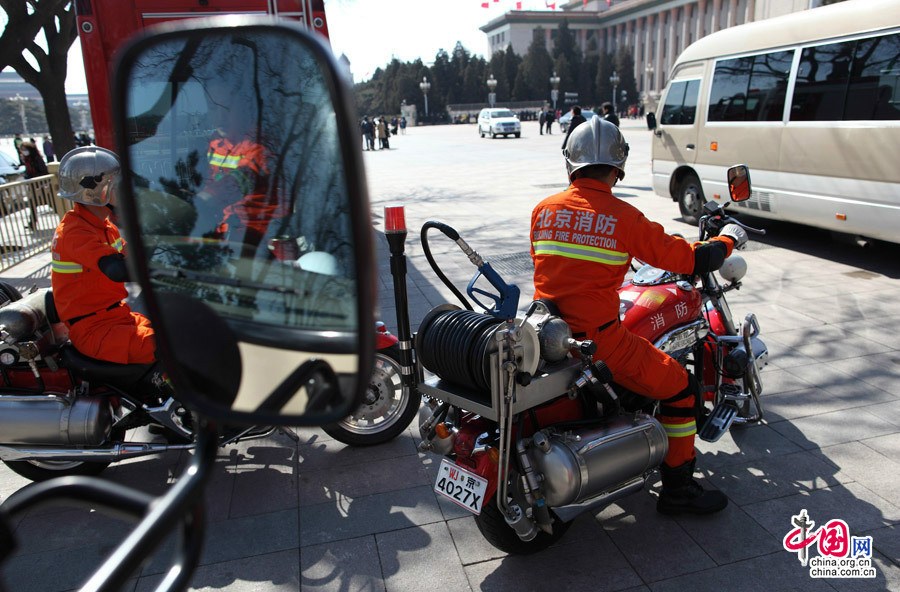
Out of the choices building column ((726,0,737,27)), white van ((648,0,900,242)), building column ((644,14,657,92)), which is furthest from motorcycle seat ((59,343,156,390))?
building column ((644,14,657,92))

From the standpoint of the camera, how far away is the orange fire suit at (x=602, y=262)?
303cm

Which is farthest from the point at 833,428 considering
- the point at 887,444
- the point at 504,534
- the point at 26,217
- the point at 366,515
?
the point at 26,217

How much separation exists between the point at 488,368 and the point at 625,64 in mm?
98689

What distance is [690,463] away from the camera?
3.38 meters

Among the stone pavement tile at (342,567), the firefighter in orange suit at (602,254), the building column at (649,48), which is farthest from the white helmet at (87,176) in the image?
the building column at (649,48)

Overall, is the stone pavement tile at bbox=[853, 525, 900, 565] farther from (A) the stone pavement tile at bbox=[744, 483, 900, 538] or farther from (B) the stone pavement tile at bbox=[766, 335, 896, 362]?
(B) the stone pavement tile at bbox=[766, 335, 896, 362]

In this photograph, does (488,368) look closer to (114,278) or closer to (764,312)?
(114,278)

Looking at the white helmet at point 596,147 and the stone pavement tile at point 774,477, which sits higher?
the white helmet at point 596,147

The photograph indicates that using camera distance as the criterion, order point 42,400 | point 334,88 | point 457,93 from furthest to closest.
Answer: point 457,93 → point 42,400 → point 334,88

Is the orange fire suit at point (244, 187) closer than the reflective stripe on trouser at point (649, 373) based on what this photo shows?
Yes

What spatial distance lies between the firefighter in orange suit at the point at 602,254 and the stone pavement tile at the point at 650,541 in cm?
23

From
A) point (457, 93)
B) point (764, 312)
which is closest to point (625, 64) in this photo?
point (457, 93)

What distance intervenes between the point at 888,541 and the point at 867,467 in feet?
2.44

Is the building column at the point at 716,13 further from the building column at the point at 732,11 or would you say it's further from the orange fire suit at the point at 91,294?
the orange fire suit at the point at 91,294
